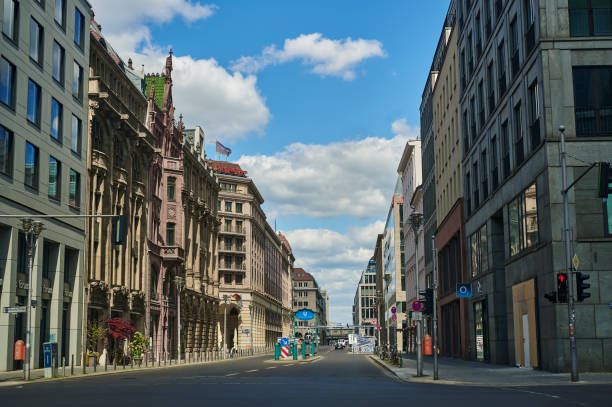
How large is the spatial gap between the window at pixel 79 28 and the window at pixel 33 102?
7132 mm

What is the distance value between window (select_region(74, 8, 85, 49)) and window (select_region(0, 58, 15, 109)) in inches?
388

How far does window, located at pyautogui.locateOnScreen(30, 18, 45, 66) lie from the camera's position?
1639 inches

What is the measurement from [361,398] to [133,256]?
45.0 metres

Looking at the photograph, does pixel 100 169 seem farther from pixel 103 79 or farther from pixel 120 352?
→ pixel 120 352

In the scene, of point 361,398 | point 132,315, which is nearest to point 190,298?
point 132,315

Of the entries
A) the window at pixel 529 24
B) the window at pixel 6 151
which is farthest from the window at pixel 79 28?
the window at pixel 529 24

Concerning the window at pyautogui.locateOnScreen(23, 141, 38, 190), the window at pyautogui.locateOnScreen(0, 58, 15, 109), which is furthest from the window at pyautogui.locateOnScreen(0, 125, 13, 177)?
the window at pyautogui.locateOnScreen(23, 141, 38, 190)

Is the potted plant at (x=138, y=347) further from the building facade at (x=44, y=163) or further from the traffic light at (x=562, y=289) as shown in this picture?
the traffic light at (x=562, y=289)

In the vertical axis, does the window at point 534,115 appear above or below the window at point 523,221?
above

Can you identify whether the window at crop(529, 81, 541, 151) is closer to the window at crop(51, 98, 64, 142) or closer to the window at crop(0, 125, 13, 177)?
the window at crop(0, 125, 13, 177)

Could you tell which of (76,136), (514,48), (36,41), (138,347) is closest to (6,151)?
(36,41)

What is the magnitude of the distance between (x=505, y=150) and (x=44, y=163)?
25.8m

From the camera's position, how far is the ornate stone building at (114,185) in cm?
5072

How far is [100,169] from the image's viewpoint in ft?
169
